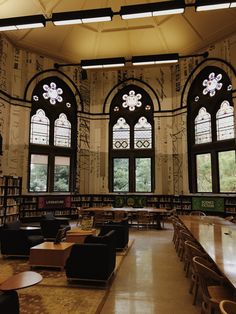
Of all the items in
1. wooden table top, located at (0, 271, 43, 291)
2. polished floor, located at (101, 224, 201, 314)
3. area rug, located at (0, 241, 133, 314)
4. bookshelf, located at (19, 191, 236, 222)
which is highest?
bookshelf, located at (19, 191, 236, 222)

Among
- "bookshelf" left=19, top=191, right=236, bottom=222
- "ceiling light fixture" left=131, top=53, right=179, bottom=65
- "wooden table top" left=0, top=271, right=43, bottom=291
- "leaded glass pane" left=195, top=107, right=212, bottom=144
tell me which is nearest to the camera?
"wooden table top" left=0, top=271, right=43, bottom=291

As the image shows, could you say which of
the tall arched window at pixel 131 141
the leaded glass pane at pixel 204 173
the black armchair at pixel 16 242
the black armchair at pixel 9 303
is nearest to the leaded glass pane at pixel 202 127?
the leaded glass pane at pixel 204 173

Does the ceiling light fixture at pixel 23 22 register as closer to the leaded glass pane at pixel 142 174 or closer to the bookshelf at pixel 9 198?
the bookshelf at pixel 9 198

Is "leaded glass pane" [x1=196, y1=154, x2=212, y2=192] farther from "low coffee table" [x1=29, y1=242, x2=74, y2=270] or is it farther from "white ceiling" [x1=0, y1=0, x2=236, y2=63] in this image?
"low coffee table" [x1=29, y1=242, x2=74, y2=270]

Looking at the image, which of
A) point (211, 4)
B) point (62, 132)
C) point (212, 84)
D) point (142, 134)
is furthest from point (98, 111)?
point (211, 4)

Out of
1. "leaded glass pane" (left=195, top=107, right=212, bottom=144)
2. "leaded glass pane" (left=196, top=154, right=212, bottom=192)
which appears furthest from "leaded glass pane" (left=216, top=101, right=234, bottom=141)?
"leaded glass pane" (left=196, top=154, right=212, bottom=192)

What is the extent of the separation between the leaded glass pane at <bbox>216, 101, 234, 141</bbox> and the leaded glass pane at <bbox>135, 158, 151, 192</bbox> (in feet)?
11.7

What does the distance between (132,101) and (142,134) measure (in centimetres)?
178

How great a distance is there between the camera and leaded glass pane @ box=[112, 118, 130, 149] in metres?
13.5

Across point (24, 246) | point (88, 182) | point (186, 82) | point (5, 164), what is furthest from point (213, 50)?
point (24, 246)

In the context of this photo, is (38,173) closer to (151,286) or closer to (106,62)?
(106,62)

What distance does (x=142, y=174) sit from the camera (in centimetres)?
1314

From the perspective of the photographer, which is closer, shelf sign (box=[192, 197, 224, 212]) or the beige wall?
shelf sign (box=[192, 197, 224, 212])

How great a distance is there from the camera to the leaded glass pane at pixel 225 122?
1084 cm
